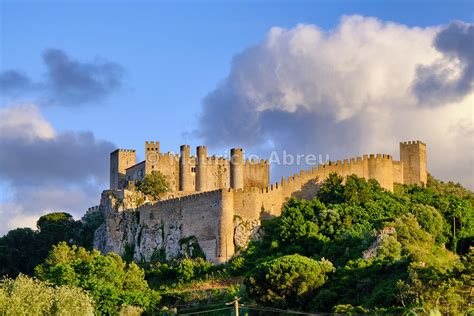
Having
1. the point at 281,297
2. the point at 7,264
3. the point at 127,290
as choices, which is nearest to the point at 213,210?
the point at 127,290

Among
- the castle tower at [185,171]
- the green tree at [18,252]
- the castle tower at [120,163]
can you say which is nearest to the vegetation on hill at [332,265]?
the green tree at [18,252]

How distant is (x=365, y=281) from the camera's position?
2105 inches

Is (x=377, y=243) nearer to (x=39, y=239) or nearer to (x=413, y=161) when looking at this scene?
(x=413, y=161)

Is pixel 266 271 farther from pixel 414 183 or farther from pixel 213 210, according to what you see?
pixel 414 183

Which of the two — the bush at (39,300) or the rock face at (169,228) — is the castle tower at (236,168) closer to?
the rock face at (169,228)

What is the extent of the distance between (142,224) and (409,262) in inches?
991

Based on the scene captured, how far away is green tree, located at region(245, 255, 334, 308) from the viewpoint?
54438mm

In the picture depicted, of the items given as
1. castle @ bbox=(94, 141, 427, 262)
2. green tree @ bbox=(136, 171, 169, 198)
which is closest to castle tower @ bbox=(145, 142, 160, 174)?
castle @ bbox=(94, 141, 427, 262)

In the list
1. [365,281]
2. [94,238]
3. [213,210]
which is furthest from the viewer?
[94,238]

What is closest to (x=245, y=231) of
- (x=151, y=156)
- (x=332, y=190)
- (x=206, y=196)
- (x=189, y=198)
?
(x=206, y=196)

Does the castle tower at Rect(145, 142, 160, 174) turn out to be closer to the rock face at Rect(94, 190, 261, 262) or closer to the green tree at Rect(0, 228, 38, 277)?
the rock face at Rect(94, 190, 261, 262)

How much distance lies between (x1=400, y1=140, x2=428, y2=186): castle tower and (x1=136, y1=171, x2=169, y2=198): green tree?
17958mm

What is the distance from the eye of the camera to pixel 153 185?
79375 mm

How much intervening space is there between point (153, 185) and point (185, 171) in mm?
3665
